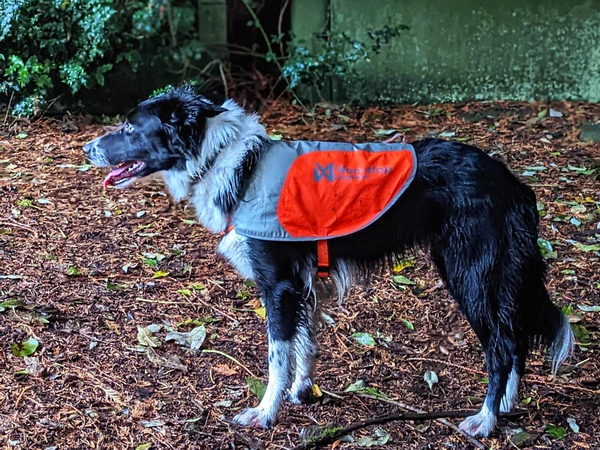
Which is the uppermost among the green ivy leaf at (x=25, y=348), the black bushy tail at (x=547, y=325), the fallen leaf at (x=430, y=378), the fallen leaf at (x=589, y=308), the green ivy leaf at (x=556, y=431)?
the black bushy tail at (x=547, y=325)

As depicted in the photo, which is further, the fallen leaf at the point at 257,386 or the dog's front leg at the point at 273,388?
the fallen leaf at the point at 257,386

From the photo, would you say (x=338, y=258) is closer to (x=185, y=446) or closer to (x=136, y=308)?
(x=185, y=446)

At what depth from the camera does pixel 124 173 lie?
381 centimetres

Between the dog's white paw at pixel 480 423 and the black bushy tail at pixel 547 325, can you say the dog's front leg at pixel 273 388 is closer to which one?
the dog's white paw at pixel 480 423

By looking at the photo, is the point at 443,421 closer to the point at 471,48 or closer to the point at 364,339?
the point at 364,339

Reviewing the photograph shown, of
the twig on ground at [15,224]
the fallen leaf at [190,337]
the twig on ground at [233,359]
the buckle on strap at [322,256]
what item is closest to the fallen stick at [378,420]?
the twig on ground at [233,359]

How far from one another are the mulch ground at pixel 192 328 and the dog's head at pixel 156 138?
3.73 feet

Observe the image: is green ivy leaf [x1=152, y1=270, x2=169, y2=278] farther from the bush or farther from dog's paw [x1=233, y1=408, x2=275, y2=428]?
the bush

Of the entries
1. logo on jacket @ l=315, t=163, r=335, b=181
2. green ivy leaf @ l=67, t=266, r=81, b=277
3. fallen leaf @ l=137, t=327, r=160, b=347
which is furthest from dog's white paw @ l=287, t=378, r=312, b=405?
green ivy leaf @ l=67, t=266, r=81, b=277

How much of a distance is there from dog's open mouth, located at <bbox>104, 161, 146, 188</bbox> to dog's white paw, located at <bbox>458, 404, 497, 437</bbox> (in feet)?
6.73

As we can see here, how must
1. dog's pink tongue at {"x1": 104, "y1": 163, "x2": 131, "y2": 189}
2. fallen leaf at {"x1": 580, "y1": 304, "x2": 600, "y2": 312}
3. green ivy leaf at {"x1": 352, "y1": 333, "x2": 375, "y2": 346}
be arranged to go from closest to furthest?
1. dog's pink tongue at {"x1": 104, "y1": 163, "x2": 131, "y2": 189}
2. green ivy leaf at {"x1": 352, "y1": 333, "x2": 375, "y2": 346}
3. fallen leaf at {"x1": 580, "y1": 304, "x2": 600, "y2": 312}

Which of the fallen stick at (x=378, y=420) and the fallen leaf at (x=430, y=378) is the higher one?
the fallen stick at (x=378, y=420)

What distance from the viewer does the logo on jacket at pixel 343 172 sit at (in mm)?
3619

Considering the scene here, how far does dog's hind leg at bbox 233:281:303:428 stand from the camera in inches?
146
